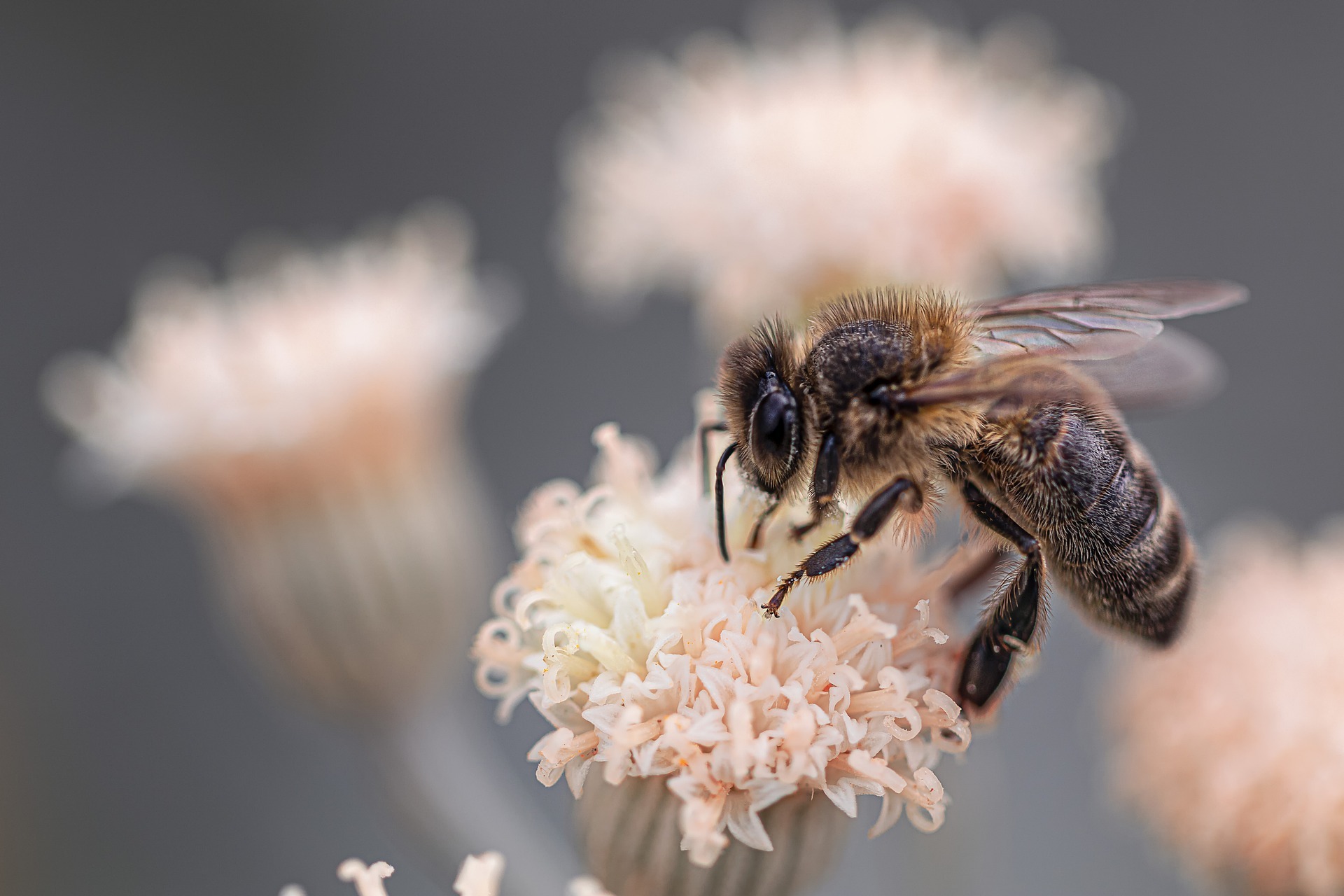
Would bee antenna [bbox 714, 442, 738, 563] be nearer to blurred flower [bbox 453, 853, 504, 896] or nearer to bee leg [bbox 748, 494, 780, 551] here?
bee leg [bbox 748, 494, 780, 551]

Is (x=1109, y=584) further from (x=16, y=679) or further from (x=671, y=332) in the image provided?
(x=16, y=679)

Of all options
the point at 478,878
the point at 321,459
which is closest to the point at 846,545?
the point at 478,878

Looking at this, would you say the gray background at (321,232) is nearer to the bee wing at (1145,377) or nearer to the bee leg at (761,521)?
the bee wing at (1145,377)

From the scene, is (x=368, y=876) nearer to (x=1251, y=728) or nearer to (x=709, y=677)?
(x=709, y=677)

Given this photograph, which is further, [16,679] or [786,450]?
[16,679]

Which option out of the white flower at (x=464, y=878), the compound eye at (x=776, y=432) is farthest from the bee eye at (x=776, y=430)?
the white flower at (x=464, y=878)

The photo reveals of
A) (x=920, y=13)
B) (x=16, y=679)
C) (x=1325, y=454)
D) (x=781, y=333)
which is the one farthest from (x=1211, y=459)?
(x=16, y=679)
